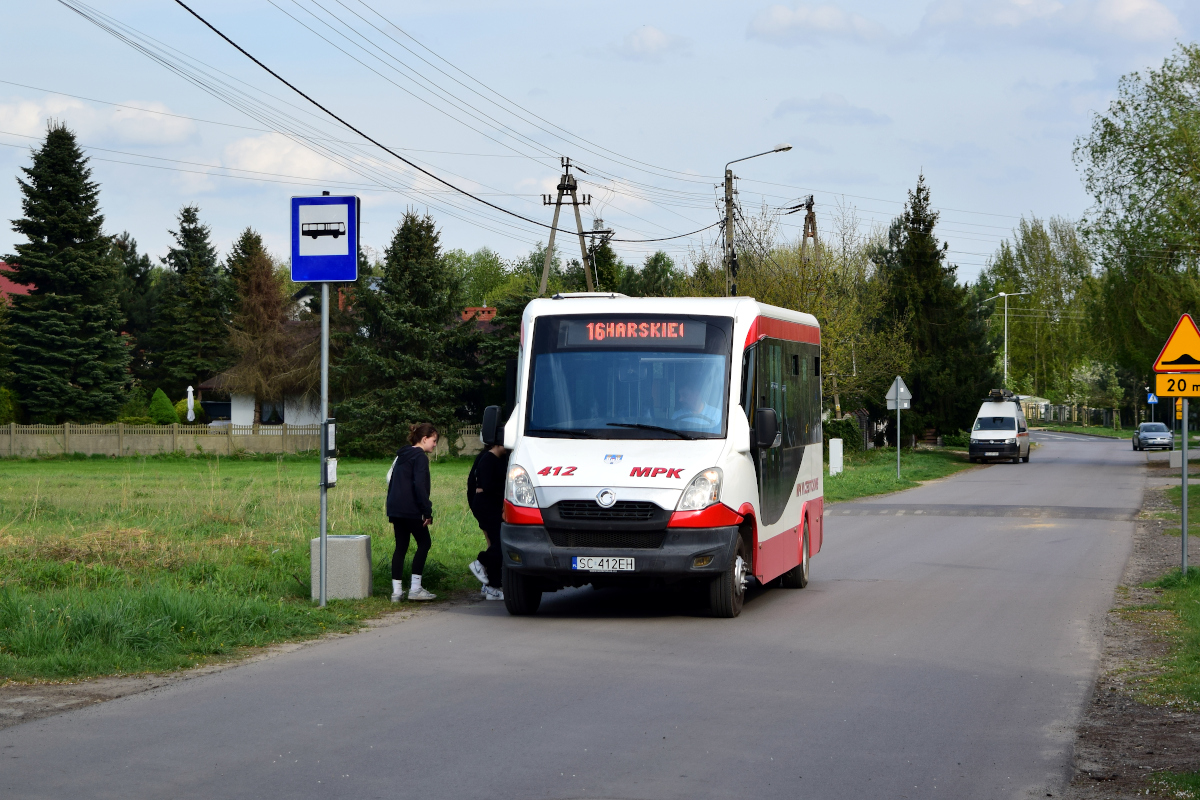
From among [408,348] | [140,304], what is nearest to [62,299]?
[408,348]

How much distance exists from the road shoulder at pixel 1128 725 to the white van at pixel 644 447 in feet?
10.5

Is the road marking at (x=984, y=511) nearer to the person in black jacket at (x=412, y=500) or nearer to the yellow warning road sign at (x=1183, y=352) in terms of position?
the yellow warning road sign at (x=1183, y=352)

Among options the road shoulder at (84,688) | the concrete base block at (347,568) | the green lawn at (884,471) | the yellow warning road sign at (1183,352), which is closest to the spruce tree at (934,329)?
the green lawn at (884,471)

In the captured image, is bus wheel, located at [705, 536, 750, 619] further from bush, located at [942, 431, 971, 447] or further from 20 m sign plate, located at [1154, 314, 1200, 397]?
bush, located at [942, 431, 971, 447]

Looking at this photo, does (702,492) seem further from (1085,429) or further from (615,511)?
(1085,429)

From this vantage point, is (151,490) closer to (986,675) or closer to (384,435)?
(986,675)

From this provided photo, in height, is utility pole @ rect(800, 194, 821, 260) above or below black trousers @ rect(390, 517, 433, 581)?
above

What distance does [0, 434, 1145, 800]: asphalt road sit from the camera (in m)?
6.12

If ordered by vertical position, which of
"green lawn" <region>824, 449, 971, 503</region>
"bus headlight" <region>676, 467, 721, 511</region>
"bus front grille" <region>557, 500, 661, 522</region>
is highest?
"bus headlight" <region>676, 467, 721, 511</region>

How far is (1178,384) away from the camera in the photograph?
48.1ft

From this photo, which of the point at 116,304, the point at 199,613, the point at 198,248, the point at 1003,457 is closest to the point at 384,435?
the point at 116,304

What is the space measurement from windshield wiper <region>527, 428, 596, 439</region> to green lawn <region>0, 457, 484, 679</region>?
2195 millimetres

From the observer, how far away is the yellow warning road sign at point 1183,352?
14695mm

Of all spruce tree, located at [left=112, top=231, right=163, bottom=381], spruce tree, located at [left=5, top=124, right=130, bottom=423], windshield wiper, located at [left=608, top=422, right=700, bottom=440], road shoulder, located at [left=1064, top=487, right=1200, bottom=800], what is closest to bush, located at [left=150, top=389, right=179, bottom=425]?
spruce tree, located at [left=5, top=124, right=130, bottom=423]
